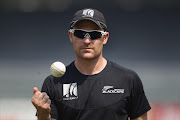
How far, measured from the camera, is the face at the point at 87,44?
3.18 meters

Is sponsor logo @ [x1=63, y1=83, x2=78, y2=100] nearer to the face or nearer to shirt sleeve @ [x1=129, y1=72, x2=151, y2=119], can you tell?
the face

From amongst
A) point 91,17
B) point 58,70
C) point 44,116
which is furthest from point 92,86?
point 91,17

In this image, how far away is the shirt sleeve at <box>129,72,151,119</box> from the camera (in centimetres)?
325

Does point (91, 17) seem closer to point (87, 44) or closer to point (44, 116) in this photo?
point (87, 44)

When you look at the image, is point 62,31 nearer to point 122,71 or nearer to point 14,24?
point 14,24

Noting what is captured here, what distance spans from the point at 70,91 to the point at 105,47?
195 inches

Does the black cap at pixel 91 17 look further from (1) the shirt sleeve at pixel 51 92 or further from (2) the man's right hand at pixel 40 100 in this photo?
(2) the man's right hand at pixel 40 100

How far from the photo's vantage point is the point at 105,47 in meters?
8.05

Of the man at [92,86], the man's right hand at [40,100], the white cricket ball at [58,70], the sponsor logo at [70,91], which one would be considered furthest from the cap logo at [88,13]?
the man's right hand at [40,100]

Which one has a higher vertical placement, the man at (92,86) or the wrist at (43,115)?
the man at (92,86)

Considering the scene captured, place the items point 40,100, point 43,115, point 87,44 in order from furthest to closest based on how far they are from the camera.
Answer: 1. point 87,44
2. point 43,115
3. point 40,100

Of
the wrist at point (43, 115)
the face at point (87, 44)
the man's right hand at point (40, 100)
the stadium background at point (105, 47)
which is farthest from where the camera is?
the stadium background at point (105, 47)

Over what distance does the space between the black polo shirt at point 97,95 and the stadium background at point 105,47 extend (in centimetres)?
469

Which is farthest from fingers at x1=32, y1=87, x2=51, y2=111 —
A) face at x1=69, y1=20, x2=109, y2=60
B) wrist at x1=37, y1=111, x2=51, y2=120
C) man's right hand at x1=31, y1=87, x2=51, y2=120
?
face at x1=69, y1=20, x2=109, y2=60
